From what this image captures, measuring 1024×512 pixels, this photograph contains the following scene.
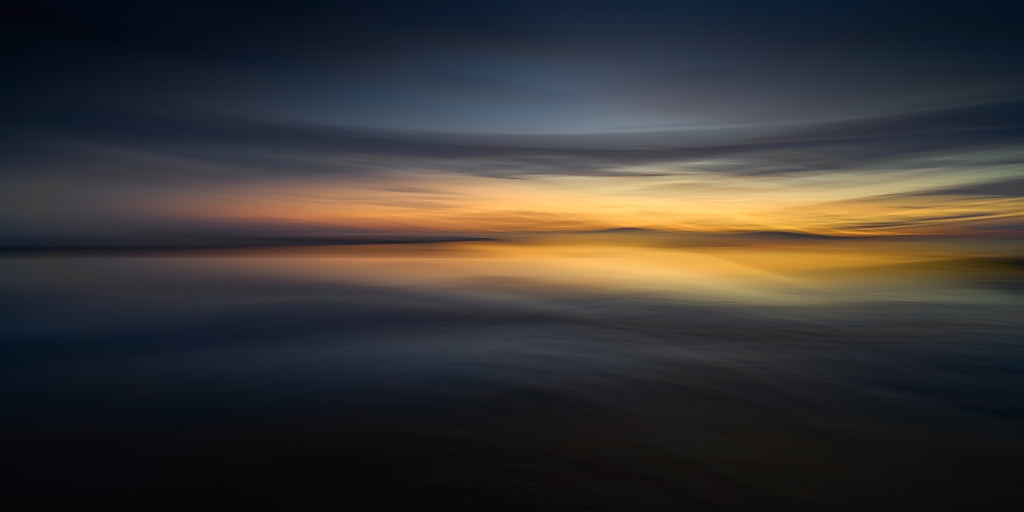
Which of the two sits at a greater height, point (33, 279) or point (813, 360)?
point (33, 279)

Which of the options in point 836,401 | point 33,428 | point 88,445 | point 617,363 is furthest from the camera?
point 617,363

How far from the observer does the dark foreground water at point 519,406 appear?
2988mm

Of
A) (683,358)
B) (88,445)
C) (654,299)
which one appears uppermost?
(654,299)

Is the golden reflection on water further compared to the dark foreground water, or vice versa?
the golden reflection on water

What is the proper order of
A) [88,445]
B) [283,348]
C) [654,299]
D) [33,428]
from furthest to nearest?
[654,299] → [283,348] → [33,428] → [88,445]

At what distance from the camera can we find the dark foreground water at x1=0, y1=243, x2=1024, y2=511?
2.99 metres

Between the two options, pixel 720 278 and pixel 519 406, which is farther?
pixel 720 278

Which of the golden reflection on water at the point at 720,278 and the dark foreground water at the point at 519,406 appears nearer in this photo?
the dark foreground water at the point at 519,406

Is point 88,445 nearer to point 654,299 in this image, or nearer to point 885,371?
point 885,371

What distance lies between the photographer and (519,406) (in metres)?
4.27

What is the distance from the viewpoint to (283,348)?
6449 millimetres

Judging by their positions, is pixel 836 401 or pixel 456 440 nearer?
pixel 456 440

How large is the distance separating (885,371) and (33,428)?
289 inches

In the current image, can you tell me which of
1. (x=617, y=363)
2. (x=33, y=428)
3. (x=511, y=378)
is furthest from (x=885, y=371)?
(x=33, y=428)
